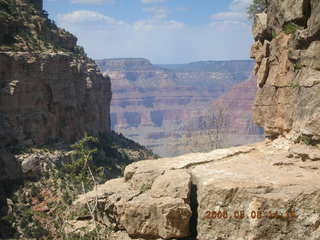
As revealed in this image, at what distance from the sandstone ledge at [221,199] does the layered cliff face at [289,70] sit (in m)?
1.38

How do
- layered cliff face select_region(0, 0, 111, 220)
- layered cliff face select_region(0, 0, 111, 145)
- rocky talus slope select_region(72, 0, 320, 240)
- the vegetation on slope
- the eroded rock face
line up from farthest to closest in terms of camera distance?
layered cliff face select_region(0, 0, 111, 145), the eroded rock face, layered cliff face select_region(0, 0, 111, 220), the vegetation on slope, rocky talus slope select_region(72, 0, 320, 240)

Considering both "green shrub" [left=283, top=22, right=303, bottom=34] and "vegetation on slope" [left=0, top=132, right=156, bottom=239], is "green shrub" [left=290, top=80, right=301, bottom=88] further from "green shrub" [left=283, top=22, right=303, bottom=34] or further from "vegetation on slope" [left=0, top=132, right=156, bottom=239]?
"vegetation on slope" [left=0, top=132, right=156, bottom=239]

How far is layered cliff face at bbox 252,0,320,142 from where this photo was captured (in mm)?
21375

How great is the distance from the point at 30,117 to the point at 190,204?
60.4m

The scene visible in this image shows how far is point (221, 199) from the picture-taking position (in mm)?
17906

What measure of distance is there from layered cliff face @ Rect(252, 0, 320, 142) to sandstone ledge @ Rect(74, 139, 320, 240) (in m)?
1.38

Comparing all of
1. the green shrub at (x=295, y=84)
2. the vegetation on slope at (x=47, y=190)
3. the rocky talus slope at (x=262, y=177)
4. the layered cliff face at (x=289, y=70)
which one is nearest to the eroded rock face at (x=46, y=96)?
the vegetation on slope at (x=47, y=190)

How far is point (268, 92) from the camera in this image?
25.1 meters

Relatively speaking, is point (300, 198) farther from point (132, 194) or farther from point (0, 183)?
point (0, 183)

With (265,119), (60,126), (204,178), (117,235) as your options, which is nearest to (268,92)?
(265,119)

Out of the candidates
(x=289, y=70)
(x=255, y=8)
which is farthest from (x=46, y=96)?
(x=289, y=70)
